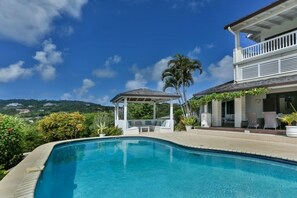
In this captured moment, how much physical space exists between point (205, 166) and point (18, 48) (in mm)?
35274

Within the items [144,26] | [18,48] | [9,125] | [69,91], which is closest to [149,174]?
[9,125]

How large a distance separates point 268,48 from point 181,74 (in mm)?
11240

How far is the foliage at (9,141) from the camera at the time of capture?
8.37 metres

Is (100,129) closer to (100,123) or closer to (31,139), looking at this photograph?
(100,123)

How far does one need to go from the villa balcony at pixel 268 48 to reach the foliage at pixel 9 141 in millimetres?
16000

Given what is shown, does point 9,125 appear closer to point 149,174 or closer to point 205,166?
point 149,174

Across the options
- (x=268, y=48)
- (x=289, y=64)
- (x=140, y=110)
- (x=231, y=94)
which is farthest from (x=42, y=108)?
(x=289, y=64)

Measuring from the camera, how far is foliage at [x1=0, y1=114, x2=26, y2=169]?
8.37 metres

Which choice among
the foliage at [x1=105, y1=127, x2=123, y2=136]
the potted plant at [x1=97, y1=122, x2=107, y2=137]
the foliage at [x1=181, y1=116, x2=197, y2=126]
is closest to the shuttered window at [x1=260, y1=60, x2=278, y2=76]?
the foliage at [x1=181, y1=116, x2=197, y2=126]

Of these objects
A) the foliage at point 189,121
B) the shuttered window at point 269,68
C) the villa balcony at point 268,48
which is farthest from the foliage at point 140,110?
the shuttered window at point 269,68

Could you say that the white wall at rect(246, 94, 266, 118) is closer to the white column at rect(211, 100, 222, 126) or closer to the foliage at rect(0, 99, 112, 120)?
the white column at rect(211, 100, 222, 126)

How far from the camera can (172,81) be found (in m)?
27.7

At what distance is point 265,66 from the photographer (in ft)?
55.3

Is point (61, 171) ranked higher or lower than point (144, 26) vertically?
lower
